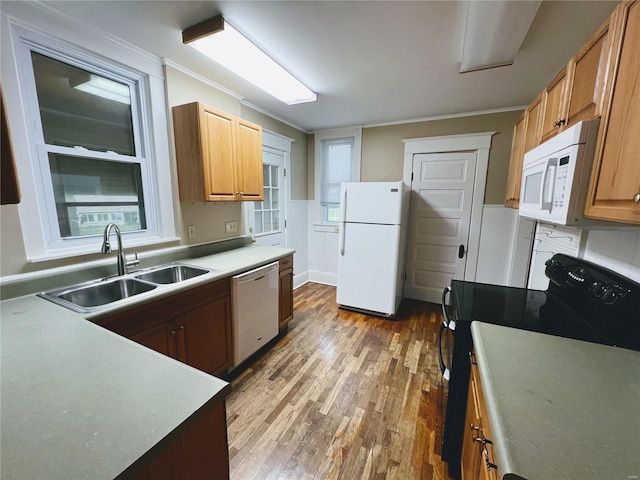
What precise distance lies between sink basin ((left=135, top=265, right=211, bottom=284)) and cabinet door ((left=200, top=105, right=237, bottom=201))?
0.59m

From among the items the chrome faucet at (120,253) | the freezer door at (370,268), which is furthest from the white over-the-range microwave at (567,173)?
the chrome faucet at (120,253)

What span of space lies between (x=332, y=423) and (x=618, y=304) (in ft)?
5.20

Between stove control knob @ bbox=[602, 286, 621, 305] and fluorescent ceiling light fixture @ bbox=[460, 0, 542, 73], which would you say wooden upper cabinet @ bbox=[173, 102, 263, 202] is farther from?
stove control knob @ bbox=[602, 286, 621, 305]

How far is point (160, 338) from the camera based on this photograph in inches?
60.9

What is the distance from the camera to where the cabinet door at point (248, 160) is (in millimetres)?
2399

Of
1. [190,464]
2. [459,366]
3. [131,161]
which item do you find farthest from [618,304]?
[131,161]

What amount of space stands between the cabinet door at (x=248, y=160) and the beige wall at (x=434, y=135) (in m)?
1.73

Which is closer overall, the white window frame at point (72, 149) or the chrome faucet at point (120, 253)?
the white window frame at point (72, 149)

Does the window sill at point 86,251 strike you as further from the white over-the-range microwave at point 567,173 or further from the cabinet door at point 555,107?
Result: the cabinet door at point 555,107

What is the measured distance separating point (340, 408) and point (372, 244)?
1.75 meters

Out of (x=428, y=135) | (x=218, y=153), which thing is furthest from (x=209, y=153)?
(x=428, y=135)

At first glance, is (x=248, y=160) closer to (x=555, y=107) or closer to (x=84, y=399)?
(x=84, y=399)

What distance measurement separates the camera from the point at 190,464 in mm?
708

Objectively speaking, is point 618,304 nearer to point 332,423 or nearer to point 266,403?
point 332,423
